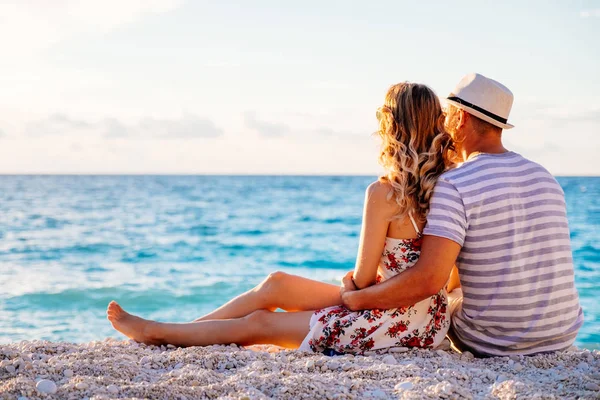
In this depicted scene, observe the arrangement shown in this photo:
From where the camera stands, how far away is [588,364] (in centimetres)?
339

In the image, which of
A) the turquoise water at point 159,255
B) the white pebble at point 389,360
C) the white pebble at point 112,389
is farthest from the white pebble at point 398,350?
the turquoise water at point 159,255

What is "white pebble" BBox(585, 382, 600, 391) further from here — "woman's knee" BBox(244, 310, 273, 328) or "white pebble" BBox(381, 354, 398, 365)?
"woman's knee" BBox(244, 310, 273, 328)

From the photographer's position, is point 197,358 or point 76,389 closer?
point 76,389

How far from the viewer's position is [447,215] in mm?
3307

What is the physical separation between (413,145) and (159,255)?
10.7 meters

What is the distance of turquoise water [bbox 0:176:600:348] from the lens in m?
8.02

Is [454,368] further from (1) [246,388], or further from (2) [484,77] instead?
(2) [484,77]

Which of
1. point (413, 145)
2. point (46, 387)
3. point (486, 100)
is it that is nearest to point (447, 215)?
point (413, 145)

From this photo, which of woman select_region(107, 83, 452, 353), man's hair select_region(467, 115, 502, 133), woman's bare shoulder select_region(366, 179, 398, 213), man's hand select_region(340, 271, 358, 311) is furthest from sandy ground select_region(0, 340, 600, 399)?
man's hair select_region(467, 115, 502, 133)

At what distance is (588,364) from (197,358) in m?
2.14

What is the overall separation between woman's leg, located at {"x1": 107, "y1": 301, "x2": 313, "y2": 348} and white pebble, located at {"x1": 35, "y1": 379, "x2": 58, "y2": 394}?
121 cm

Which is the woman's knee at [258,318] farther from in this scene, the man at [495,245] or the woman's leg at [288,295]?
the man at [495,245]

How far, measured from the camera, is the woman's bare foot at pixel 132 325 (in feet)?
13.0

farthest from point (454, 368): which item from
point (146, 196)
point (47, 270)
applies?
point (146, 196)
